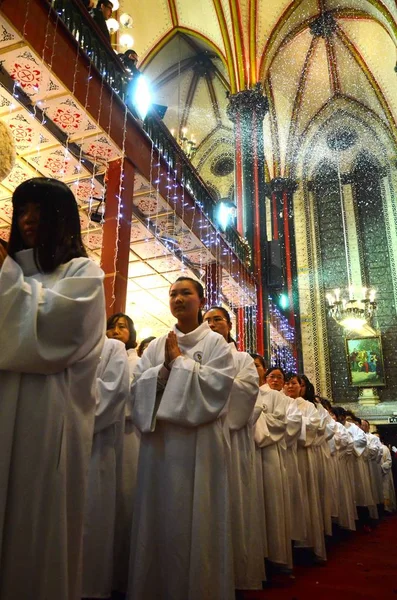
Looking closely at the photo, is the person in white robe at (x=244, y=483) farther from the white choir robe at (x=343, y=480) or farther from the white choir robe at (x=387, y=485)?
the white choir robe at (x=387, y=485)

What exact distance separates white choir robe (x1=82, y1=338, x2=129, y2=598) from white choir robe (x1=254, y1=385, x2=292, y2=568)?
4.19 ft

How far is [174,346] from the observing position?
7.73ft

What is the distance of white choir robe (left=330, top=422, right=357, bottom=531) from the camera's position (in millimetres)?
5559

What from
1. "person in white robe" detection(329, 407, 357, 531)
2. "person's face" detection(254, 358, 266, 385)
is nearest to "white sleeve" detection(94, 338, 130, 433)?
"person's face" detection(254, 358, 266, 385)

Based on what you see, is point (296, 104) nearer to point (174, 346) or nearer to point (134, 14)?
point (134, 14)

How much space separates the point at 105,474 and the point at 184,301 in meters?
1.05

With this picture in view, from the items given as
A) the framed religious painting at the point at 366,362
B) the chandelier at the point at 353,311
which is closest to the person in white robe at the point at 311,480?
the chandelier at the point at 353,311

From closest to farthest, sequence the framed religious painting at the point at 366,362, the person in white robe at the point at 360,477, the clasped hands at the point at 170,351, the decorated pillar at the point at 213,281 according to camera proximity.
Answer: the clasped hands at the point at 170,351 < the person in white robe at the point at 360,477 < the decorated pillar at the point at 213,281 < the framed religious painting at the point at 366,362

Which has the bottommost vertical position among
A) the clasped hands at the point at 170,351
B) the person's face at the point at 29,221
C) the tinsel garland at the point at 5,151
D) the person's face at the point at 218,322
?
the clasped hands at the point at 170,351

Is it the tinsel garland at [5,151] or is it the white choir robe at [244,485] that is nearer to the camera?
the white choir robe at [244,485]

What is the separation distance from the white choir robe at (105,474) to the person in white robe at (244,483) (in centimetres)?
65

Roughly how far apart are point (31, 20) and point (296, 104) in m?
14.5

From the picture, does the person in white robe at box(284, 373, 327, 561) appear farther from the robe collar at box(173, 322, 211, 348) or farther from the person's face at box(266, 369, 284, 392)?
the robe collar at box(173, 322, 211, 348)

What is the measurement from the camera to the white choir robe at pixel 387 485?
959 cm
